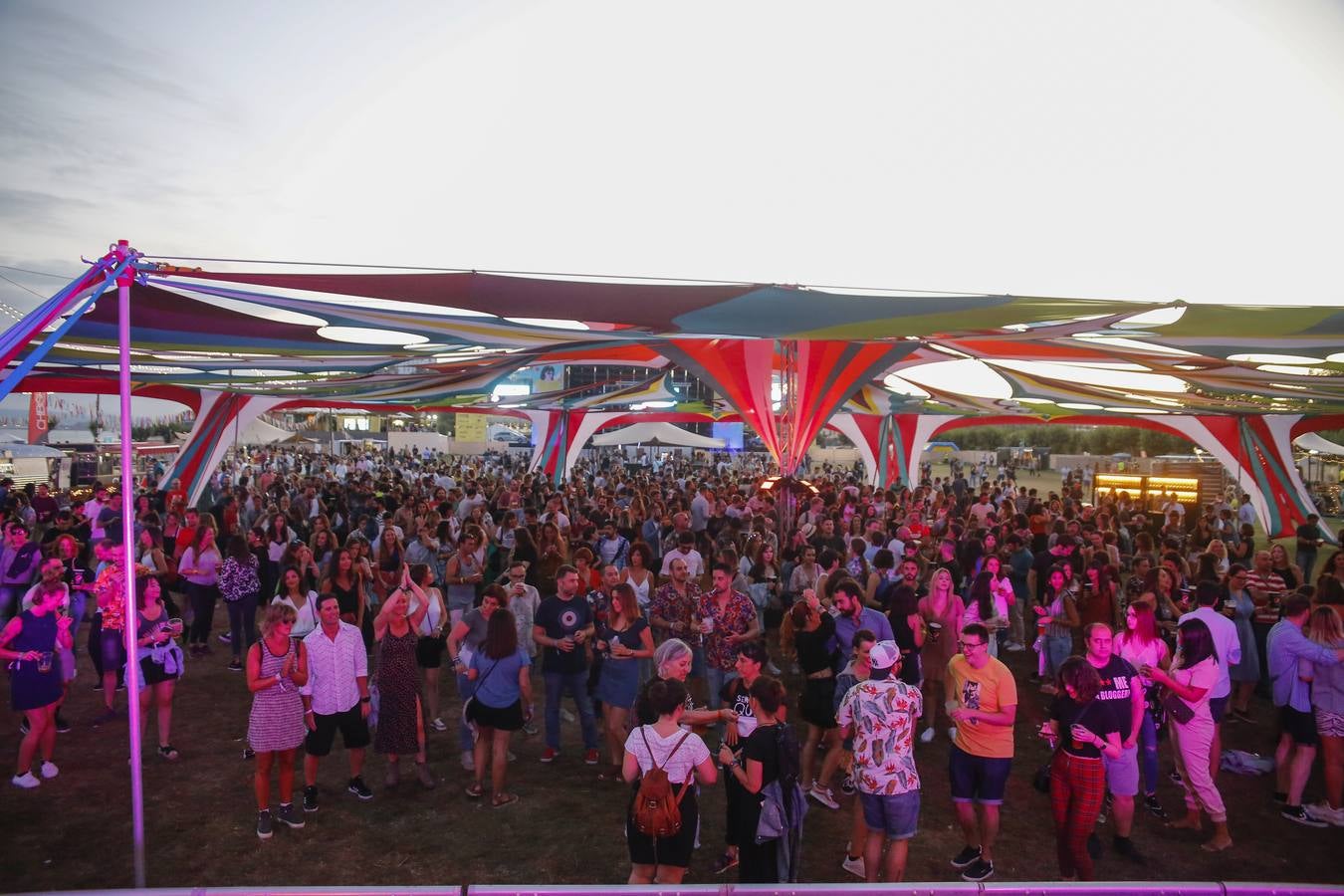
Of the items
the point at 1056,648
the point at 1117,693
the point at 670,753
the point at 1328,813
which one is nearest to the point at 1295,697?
the point at 1328,813

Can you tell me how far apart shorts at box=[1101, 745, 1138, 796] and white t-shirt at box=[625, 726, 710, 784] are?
2.45 metres

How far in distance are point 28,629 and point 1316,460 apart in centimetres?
4087

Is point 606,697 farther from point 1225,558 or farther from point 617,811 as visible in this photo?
point 1225,558

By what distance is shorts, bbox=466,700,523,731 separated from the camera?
16.1 feet

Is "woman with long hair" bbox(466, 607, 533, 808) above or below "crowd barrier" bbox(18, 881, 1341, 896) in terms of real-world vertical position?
below

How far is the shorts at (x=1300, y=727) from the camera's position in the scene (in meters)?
4.91

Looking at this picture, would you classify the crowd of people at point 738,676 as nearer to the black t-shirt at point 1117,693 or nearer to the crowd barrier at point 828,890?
the black t-shirt at point 1117,693

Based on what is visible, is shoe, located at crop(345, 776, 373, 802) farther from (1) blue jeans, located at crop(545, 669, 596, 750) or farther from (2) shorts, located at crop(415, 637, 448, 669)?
(1) blue jeans, located at crop(545, 669, 596, 750)

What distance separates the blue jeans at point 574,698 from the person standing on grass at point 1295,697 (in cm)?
440

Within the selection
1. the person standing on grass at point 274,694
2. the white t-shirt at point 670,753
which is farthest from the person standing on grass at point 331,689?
the white t-shirt at point 670,753

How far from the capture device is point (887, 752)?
3.77m

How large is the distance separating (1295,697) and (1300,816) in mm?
748

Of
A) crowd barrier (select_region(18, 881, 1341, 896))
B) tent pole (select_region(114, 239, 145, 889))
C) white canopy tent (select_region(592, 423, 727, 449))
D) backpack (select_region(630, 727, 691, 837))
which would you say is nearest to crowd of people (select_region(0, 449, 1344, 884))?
backpack (select_region(630, 727, 691, 837))

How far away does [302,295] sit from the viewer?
6.39m
